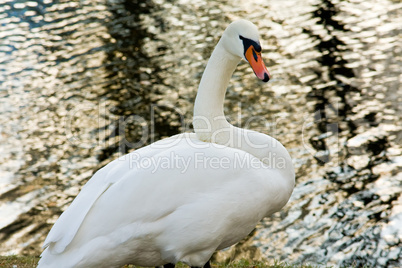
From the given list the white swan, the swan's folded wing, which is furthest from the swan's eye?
the swan's folded wing

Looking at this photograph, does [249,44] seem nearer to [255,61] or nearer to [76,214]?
[255,61]

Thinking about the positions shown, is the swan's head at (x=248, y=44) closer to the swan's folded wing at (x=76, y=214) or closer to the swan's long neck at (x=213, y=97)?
the swan's long neck at (x=213, y=97)

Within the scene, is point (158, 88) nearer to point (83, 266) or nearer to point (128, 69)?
point (128, 69)

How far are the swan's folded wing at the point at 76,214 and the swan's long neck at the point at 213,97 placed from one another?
0.88 metres

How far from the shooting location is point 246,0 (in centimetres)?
1964

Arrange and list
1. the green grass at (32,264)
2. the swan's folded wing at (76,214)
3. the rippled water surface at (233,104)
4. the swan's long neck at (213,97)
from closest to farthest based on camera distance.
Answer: the swan's folded wing at (76,214)
the swan's long neck at (213,97)
the green grass at (32,264)
the rippled water surface at (233,104)

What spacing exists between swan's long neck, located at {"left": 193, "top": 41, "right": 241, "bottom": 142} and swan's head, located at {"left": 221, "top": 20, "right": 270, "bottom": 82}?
0.48 feet

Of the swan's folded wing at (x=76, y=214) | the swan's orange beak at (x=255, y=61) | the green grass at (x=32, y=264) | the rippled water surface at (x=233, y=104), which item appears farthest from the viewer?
the rippled water surface at (x=233, y=104)

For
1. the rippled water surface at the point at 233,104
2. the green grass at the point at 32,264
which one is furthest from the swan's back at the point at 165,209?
the rippled water surface at the point at 233,104

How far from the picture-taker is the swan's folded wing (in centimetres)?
376

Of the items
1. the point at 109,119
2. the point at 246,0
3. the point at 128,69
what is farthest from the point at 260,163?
the point at 246,0

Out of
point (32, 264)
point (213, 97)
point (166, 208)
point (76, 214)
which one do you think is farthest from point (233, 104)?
point (76, 214)

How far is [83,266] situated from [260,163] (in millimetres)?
1412

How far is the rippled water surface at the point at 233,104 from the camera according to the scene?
7.88m
